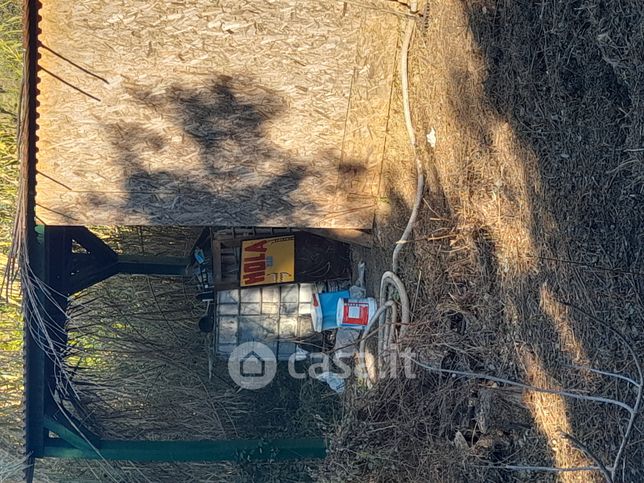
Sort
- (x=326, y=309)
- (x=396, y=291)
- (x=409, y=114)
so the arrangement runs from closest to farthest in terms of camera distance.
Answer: (x=409, y=114) < (x=396, y=291) < (x=326, y=309)

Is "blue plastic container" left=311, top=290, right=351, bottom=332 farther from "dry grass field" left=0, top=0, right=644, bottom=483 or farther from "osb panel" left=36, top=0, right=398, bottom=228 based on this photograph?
"osb panel" left=36, top=0, right=398, bottom=228

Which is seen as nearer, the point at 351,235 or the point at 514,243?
the point at 514,243

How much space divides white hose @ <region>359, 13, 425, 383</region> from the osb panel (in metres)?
0.19

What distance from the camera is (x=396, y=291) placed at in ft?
18.1

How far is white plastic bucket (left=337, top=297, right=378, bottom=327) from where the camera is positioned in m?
6.02

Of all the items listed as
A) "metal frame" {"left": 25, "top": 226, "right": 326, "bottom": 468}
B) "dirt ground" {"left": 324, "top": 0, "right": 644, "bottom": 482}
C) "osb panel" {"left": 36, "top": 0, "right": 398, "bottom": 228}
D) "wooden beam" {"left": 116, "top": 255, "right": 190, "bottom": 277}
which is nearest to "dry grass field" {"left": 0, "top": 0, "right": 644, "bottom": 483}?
"dirt ground" {"left": 324, "top": 0, "right": 644, "bottom": 482}

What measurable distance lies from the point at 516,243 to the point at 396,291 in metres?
1.61

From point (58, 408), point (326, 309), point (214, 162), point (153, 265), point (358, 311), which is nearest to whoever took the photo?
point (214, 162)

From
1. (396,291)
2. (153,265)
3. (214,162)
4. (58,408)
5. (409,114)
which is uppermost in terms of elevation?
(409,114)

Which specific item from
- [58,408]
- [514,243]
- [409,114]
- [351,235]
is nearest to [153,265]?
[58,408]

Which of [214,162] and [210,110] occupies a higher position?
[210,110]

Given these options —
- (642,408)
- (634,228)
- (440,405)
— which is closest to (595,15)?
(634,228)

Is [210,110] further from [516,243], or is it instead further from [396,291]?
[516,243]

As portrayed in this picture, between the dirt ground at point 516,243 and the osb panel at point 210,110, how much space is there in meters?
0.47
